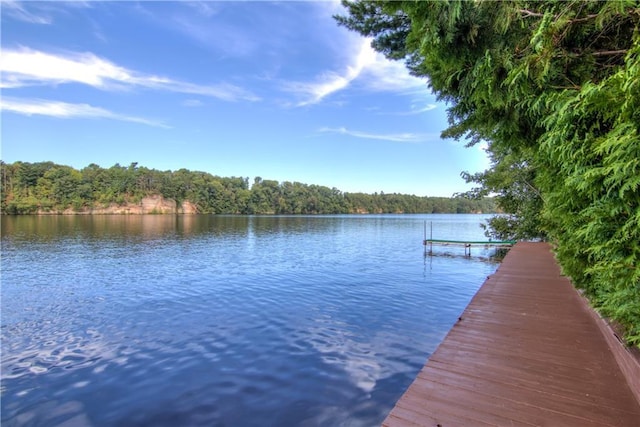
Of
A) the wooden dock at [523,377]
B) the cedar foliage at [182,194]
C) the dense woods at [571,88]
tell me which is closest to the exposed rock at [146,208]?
the cedar foliage at [182,194]

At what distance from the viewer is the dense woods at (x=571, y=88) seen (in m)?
2.12

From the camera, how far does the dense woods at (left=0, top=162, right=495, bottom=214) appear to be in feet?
274

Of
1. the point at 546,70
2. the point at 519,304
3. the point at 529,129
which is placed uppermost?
the point at 546,70

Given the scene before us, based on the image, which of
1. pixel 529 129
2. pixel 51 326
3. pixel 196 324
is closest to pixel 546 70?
pixel 529 129

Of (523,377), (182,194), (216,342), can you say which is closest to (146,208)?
(182,194)

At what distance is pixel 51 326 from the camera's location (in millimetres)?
7863

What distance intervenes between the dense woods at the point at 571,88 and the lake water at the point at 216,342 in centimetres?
355

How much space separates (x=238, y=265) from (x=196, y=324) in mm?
8368

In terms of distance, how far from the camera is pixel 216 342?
271 inches

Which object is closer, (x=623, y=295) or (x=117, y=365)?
(x=623, y=295)

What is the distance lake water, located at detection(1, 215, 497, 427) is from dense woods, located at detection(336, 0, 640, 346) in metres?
3.55

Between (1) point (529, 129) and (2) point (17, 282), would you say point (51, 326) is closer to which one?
(2) point (17, 282)

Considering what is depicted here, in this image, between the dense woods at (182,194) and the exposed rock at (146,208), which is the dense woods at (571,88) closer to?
the dense woods at (182,194)

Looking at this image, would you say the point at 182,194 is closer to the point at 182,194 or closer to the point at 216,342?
the point at 182,194
